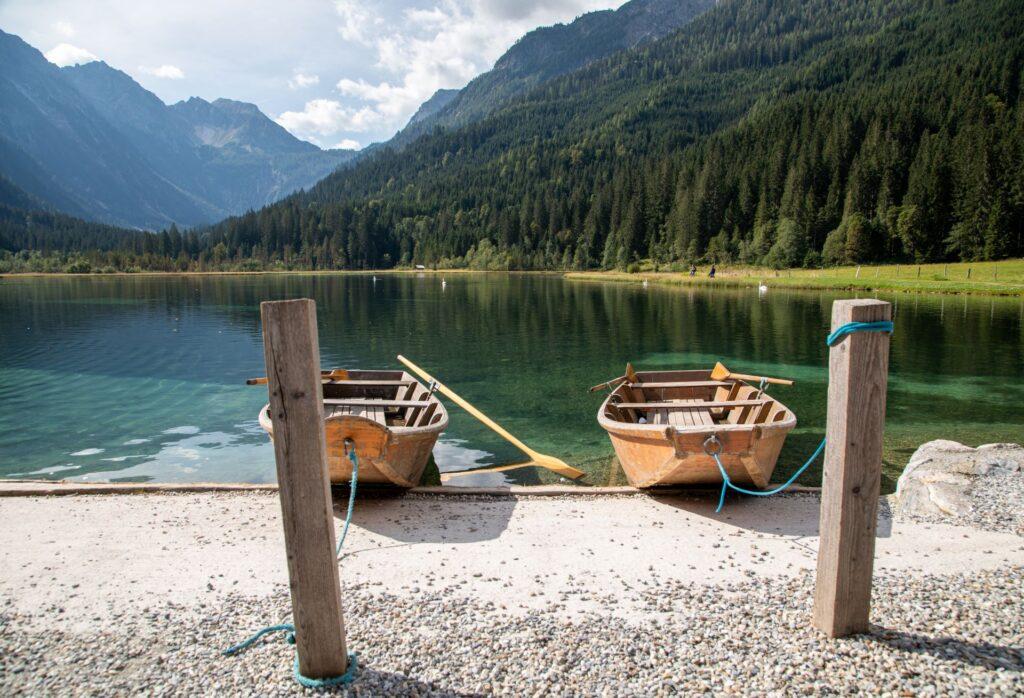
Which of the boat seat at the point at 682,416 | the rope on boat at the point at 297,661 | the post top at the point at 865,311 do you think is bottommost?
the rope on boat at the point at 297,661

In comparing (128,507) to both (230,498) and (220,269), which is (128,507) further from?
(220,269)

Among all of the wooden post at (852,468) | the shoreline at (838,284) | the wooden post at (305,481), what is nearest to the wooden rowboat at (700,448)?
the wooden post at (852,468)

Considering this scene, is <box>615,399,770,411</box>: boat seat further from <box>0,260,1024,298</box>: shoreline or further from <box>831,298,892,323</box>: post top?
<box>0,260,1024,298</box>: shoreline

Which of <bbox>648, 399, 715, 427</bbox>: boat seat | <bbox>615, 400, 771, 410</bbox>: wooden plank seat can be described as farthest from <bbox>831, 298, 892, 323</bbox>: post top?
<bbox>648, 399, 715, 427</bbox>: boat seat

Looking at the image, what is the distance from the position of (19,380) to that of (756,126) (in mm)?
154746

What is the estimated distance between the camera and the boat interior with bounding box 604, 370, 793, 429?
39.7 feet

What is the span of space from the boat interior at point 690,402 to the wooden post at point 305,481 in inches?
277

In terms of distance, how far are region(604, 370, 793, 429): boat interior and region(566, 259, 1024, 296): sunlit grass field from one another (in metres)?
61.1

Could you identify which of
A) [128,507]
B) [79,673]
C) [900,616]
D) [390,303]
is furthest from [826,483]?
[390,303]

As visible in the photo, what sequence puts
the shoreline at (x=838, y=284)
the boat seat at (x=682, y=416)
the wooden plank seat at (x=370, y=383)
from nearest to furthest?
the boat seat at (x=682, y=416), the wooden plank seat at (x=370, y=383), the shoreline at (x=838, y=284)

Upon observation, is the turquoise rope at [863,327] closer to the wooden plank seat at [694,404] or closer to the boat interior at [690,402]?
the boat interior at [690,402]

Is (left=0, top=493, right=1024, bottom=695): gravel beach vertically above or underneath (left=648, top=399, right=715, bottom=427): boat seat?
underneath

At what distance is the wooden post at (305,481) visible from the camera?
455 centimetres

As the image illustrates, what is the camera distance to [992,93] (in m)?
127
